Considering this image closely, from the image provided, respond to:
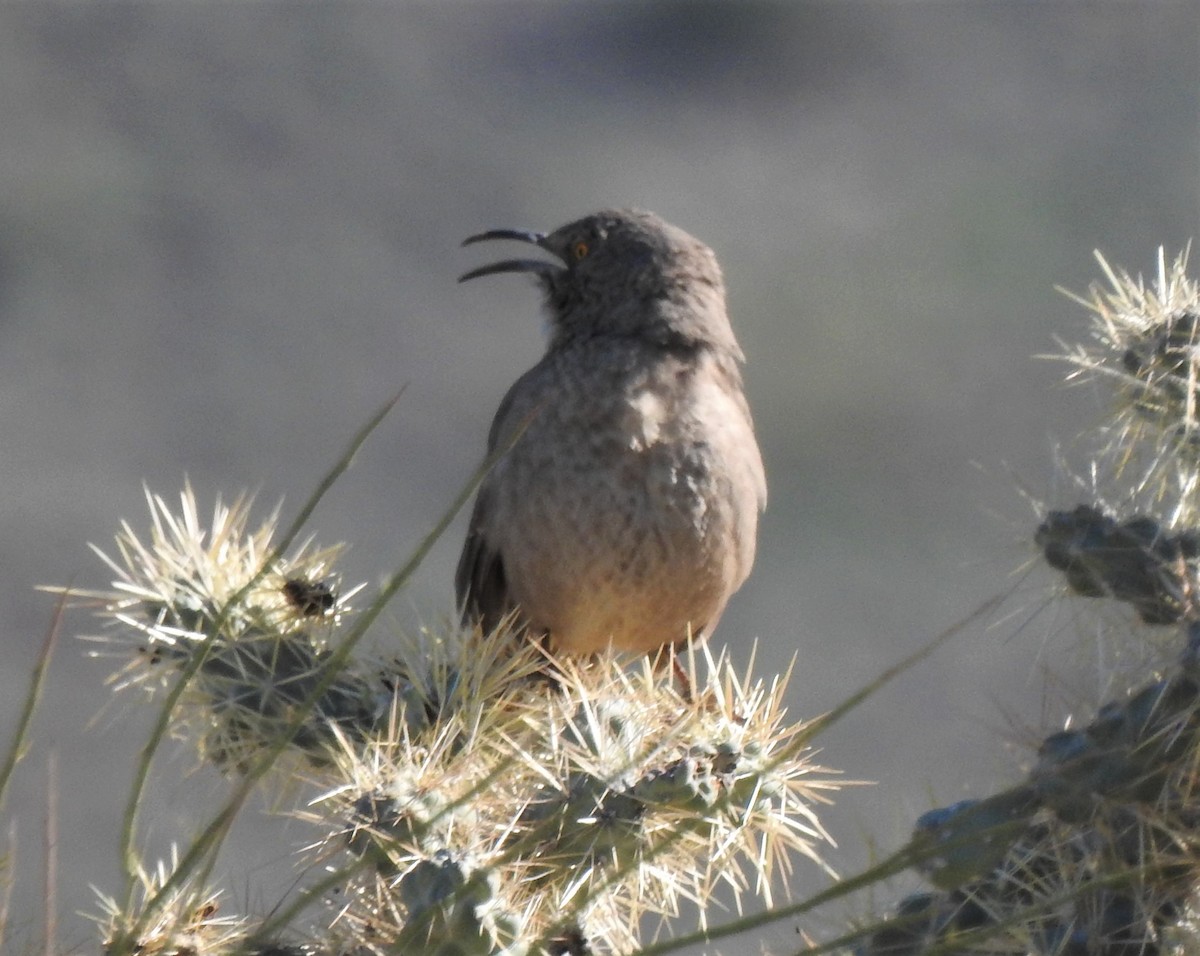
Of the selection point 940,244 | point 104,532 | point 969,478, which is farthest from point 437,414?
point 940,244

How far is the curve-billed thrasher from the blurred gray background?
5.35 meters

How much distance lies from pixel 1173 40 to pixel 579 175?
6.52 meters

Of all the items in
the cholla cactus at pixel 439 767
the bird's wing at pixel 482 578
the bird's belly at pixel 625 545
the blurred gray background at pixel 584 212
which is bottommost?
the cholla cactus at pixel 439 767

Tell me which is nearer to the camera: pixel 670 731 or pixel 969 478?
pixel 670 731

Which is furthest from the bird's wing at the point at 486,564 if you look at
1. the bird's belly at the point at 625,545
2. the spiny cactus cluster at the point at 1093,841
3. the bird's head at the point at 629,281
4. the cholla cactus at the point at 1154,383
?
the spiny cactus cluster at the point at 1093,841

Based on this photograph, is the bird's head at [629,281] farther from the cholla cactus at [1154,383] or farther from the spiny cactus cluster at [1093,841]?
the spiny cactus cluster at [1093,841]

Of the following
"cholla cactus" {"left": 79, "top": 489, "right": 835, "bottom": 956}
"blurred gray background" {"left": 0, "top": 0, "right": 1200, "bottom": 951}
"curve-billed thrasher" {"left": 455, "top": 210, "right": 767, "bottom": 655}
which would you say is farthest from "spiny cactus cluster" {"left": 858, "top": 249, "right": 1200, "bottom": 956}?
"blurred gray background" {"left": 0, "top": 0, "right": 1200, "bottom": 951}

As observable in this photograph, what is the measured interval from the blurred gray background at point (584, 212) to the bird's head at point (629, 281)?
541 centimetres

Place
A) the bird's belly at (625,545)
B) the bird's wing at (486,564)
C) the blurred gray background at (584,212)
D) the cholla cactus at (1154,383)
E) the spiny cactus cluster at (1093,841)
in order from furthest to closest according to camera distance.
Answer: the blurred gray background at (584,212) → the bird's wing at (486,564) → the bird's belly at (625,545) → the cholla cactus at (1154,383) → the spiny cactus cluster at (1093,841)

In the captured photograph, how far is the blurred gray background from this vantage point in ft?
40.4

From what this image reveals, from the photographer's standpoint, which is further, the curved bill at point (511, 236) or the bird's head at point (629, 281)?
the curved bill at point (511, 236)

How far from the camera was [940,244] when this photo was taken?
1648 centimetres

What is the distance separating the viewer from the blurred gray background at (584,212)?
40.4 ft

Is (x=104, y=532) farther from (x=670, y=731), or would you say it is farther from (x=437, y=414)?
(x=670, y=731)
